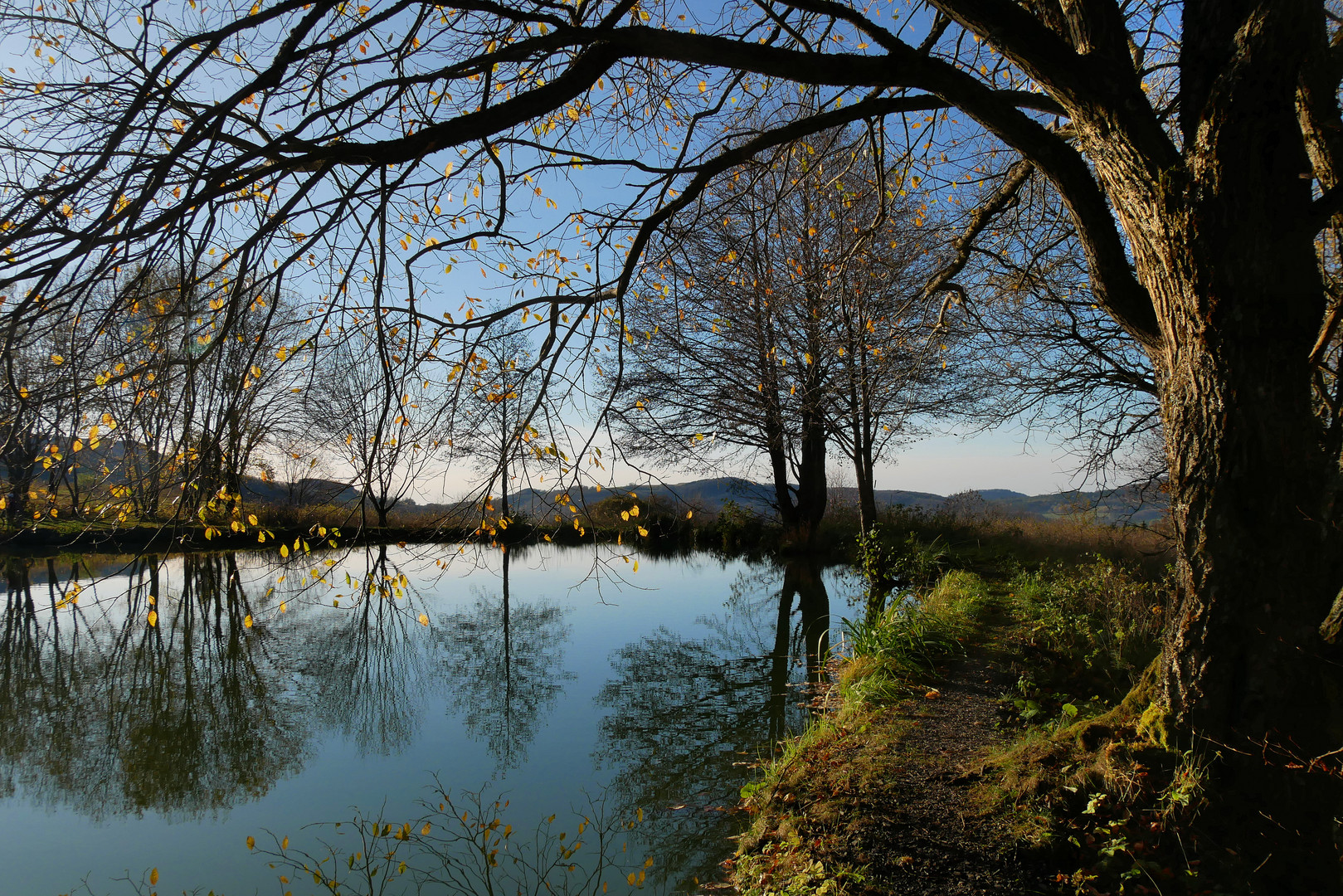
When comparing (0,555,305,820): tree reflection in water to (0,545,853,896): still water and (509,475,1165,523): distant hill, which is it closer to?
(0,545,853,896): still water

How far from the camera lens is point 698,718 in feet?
20.2

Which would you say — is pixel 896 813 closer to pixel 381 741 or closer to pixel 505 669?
pixel 381 741

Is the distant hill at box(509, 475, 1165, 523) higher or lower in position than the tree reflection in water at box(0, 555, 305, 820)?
higher

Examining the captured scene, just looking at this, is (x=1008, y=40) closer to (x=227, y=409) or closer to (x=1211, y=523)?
(x=1211, y=523)

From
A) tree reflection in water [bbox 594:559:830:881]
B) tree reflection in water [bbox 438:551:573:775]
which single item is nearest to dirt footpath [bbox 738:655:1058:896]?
tree reflection in water [bbox 594:559:830:881]

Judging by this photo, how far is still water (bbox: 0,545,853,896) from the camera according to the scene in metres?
3.96

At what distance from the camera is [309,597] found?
12.7 m

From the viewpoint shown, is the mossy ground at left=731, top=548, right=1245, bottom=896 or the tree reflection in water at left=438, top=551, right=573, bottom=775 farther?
the tree reflection in water at left=438, top=551, right=573, bottom=775

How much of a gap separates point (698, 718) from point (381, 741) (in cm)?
275

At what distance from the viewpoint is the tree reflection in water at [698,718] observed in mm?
4270

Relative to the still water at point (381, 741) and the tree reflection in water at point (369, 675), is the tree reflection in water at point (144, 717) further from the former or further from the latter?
the tree reflection in water at point (369, 675)

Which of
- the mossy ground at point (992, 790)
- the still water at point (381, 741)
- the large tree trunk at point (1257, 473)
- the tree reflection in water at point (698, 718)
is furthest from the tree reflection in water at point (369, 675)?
the large tree trunk at point (1257, 473)

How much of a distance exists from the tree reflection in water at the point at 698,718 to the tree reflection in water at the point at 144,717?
2744 mm

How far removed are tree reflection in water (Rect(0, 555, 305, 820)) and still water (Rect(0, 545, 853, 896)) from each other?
3 centimetres
